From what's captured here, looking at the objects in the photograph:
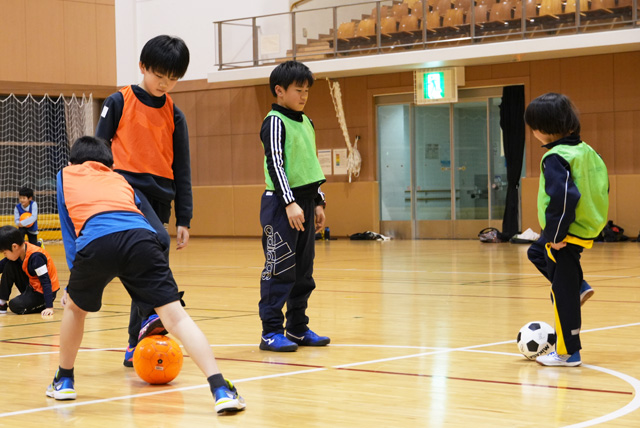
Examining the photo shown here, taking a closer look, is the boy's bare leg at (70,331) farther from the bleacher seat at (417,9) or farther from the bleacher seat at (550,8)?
the bleacher seat at (417,9)

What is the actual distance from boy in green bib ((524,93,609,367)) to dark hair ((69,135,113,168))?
2.08 m

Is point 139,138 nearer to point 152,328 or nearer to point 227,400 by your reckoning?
point 152,328

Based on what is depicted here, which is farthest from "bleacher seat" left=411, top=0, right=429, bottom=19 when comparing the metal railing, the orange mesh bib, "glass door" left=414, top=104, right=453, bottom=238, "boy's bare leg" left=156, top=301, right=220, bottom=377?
"boy's bare leg" left=156, top=301, right=220, bottom=377

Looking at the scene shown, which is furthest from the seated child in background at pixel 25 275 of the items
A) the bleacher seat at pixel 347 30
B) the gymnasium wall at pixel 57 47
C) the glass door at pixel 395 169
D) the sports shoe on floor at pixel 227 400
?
the gymnasium wall at pixel 57 47

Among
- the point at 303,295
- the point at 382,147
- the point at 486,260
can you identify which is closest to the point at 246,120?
the point at 382,147

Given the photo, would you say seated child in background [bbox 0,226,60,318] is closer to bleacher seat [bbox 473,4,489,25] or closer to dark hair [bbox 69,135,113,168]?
dark hair [bbox 69,135,113,168]

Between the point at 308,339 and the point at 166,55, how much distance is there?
2.03 meters

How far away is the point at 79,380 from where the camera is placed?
430cm

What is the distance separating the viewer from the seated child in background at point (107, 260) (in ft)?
11.5

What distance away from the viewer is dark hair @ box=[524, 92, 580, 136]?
4504mm

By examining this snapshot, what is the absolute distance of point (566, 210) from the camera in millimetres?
4320

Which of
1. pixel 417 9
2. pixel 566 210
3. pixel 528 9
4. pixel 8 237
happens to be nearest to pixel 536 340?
pixel 566 210

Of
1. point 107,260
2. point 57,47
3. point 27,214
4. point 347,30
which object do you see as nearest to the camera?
point 107,260

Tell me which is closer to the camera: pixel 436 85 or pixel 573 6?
pixel 573 6
